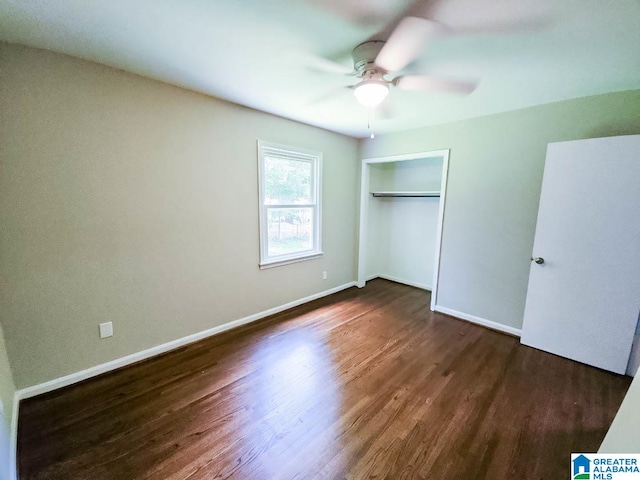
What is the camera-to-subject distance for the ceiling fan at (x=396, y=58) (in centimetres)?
132

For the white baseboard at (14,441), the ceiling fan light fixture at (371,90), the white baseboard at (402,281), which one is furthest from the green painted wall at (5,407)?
the white baseboard at (402,281)

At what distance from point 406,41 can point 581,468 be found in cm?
245

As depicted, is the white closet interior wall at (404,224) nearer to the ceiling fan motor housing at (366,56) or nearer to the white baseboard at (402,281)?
the white baseboard at (402,281)

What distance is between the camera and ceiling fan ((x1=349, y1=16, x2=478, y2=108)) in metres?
1.32

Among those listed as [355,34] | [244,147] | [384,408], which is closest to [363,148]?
[244,147]

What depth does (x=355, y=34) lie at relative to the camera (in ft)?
4.77

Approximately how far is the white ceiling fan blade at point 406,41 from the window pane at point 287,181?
1.76 m

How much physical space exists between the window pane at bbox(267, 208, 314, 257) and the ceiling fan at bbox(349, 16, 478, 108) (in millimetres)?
1797

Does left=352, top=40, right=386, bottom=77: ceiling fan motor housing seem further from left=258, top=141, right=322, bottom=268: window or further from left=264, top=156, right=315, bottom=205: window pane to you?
left=264, top=156, right=315, bottom=205: window pane

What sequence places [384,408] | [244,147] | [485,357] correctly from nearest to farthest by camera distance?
[384,408], [485,357], [244,147]

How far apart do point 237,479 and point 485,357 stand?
2286mm

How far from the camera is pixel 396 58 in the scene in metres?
1.54

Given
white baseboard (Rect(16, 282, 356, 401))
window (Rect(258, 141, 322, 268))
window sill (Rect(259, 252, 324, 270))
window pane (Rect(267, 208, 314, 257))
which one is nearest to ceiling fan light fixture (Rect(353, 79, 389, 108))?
window (Rect(258, 141, 322, 268))

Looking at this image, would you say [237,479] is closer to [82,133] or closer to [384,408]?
[384,408]
